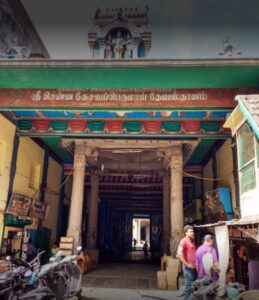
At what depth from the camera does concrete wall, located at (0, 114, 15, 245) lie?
10703 mm

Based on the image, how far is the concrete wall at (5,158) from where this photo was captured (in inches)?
421

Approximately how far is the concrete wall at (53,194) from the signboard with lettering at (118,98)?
7.12 m

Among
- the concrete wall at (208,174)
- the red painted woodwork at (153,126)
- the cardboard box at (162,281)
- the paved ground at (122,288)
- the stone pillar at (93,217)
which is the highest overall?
the red painted woodwork at (153,126)

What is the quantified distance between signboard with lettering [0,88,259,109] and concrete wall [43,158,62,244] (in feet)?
23.4

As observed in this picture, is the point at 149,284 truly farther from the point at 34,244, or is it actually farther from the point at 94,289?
the point at 34,244

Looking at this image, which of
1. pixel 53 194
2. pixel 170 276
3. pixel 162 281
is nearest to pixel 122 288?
pixel 162 281

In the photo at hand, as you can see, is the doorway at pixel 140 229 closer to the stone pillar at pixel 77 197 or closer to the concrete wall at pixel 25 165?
the concrete wall at pixel 25 165

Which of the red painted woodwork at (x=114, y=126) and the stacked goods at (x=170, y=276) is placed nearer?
the stacked goods at (x=170, y=276)

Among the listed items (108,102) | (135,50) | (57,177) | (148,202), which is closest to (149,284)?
(108,102)

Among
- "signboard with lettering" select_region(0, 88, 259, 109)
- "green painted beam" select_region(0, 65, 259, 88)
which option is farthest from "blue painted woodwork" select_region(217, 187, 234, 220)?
"green painted beam" select_region(0, 65, 259, 88)

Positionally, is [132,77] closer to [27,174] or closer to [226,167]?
[226,167]

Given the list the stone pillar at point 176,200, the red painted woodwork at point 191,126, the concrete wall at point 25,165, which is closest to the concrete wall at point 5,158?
the concrete wall at point 25,165

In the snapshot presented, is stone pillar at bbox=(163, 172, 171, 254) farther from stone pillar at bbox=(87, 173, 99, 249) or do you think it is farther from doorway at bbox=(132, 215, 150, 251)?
doorway at bbox=(132, 215, 150, 251)

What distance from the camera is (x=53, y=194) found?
55.5 ft
